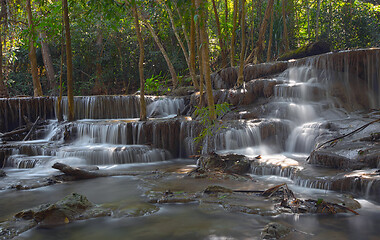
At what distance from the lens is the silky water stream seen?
4.64 m

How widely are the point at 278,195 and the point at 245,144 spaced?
426cm

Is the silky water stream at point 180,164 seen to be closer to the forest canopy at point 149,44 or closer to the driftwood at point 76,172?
the driftwood at point 76,172

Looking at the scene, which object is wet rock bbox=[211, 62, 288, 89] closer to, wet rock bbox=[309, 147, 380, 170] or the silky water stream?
the silky water stream

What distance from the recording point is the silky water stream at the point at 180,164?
4.64m

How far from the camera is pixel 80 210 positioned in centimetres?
524

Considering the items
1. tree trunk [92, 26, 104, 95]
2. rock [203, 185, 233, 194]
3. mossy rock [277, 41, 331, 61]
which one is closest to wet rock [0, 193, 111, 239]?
rock [203, 185, 233, 194]

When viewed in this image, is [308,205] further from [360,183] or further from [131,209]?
[131,209]

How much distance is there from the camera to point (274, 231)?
13.9 feet

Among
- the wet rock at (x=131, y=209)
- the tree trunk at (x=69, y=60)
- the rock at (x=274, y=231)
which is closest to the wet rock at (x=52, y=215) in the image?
the wet rock at (x=131, y=209)

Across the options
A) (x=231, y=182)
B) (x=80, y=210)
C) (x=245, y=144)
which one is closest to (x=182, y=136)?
(x=245, y=144)

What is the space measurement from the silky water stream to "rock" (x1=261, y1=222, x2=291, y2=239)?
0.13 meters

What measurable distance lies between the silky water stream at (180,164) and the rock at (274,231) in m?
0.13

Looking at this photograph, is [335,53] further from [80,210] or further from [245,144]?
[80,210]

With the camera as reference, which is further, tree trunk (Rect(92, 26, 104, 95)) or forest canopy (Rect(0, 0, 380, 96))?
tree trunk (Rect(92, 26, 104, 95))
